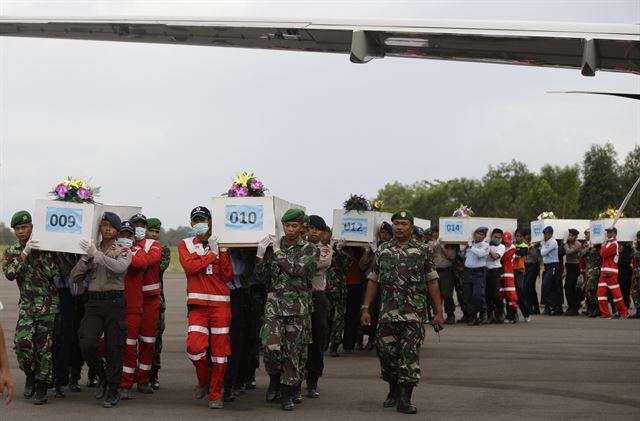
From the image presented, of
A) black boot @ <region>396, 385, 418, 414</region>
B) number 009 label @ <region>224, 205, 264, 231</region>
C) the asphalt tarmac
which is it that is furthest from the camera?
number 009 label @ <region>224, 205, 264, 231</region>

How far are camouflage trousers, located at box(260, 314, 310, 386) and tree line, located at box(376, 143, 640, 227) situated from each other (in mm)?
52230

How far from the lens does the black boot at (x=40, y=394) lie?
9844mm

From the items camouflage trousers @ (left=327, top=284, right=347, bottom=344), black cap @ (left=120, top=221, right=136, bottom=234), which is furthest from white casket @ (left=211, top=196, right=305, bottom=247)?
camouflage trousers @ (left=327, top=284, right=347, bottom=344)

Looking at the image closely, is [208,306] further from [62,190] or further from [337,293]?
[337,293]

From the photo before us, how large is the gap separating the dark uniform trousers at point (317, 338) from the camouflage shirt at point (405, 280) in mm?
1206

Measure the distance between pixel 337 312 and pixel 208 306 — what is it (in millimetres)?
4461

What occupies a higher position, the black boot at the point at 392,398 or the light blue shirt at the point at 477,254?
the light blue shirt at the point at 477,254

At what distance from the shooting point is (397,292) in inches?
388

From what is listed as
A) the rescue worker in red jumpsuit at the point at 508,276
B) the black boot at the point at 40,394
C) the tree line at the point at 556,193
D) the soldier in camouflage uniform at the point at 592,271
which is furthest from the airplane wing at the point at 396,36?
the tree line at the point at 556,193

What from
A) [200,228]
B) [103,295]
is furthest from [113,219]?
[200,228]

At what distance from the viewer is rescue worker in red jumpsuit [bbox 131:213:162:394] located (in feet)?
35.3

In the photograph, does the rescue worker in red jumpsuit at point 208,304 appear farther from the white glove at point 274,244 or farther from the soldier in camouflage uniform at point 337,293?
the soldier in camouflage uniform at point 337,293

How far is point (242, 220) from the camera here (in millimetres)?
9953

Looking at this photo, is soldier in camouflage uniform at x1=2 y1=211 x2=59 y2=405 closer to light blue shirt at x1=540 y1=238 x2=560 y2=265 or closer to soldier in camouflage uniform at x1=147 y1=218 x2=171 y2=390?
soldier in camouflage uniform at x1=147 y1=218 x2=171 y2=390
